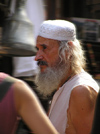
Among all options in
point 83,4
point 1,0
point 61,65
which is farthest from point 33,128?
point 83,4

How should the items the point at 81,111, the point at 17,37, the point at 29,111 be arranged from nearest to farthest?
the point at 29,111 → the point at 81,111 → the point at 17,37

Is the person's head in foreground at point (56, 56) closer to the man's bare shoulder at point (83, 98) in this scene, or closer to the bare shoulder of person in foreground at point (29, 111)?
the man's bare shoulder at point (83, 98)

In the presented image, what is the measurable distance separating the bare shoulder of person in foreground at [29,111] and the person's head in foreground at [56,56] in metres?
1.18

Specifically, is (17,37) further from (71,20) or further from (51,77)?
(71,20)

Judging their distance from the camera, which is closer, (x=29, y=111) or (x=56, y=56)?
(x=29, y=111)

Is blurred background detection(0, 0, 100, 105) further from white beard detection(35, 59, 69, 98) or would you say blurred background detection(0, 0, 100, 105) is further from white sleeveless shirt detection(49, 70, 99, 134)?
white sleeveless shirt detection(49, 70, 99, 134)

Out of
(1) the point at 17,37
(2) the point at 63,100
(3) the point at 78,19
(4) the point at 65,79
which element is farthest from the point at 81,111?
(3) the point at 78,19

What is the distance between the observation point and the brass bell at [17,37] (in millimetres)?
3566

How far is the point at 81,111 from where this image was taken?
100 inches

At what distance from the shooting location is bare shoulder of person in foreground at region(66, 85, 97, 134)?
254 cm

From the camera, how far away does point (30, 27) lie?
3.88 metres

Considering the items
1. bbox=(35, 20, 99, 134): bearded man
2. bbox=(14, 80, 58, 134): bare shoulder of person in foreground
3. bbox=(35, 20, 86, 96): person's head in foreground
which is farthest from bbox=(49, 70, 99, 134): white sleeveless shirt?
bbox=(14, 80, 58, 134): bare shoulder of person in foreground

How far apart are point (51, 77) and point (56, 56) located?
0.19 meters

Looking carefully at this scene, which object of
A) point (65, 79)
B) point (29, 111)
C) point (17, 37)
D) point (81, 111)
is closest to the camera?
point (29, 111)
